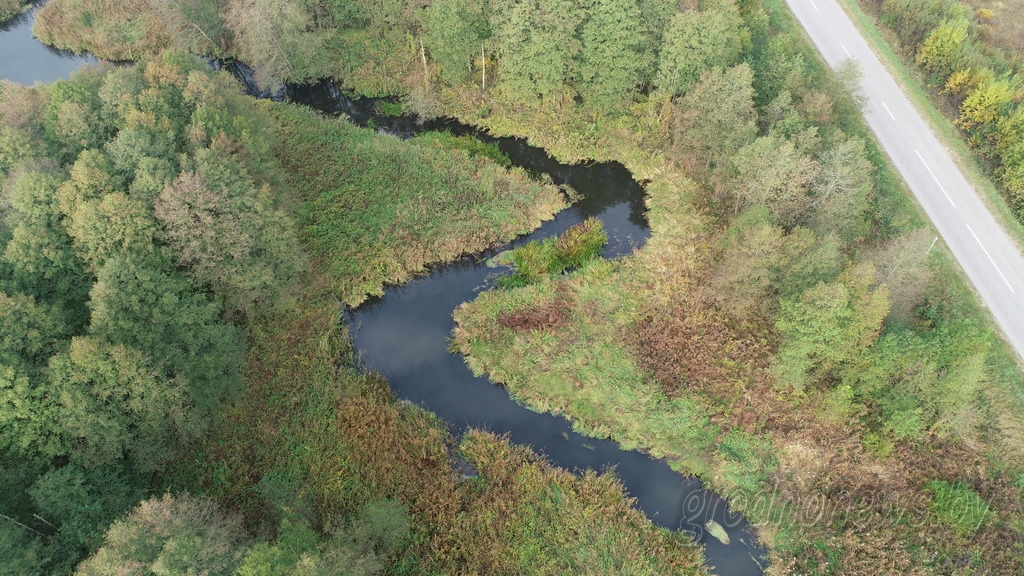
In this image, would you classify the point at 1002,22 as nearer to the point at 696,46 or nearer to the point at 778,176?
the point at 696,46

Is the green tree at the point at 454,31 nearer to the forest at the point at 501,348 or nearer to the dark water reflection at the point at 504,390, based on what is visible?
the forest at the point at 501,348

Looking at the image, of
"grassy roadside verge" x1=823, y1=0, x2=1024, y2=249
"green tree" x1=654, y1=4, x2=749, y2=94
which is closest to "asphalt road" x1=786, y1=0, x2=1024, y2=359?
"grassy roadside verge" x1=823, y1=0, x2=1024, y2=249

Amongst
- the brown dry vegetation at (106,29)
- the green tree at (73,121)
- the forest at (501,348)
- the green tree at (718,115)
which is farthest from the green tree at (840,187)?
the brown dry vegetation at (106,29)

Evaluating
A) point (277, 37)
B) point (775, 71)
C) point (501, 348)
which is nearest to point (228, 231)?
point (501, 348)

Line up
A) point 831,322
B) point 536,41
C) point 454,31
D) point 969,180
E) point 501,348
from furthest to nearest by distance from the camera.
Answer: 1. point 454,31
2. point 536,41
3. point 969,180
4. point 501,348
5. point 831,322

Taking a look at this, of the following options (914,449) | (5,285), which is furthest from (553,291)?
(5,285)

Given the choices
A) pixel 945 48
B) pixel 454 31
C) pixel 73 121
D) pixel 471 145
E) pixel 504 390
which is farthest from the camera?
pixel 471 145

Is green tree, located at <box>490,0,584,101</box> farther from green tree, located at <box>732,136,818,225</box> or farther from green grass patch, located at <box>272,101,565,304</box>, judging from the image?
green tree, located at <box>732,136,818,225</box>
